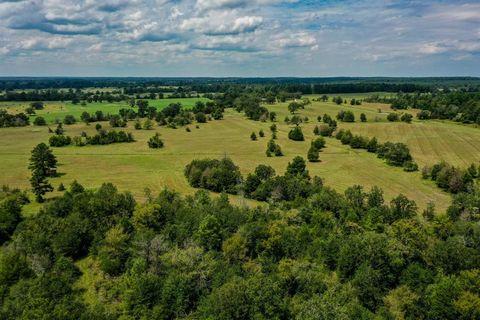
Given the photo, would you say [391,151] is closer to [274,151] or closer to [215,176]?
[274,151]

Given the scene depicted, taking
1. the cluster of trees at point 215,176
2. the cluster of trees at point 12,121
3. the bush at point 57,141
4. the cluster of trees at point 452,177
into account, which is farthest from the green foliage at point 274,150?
the cluster of trees at point 12,121

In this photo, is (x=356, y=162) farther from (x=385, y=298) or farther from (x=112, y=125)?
(x=112, y=125)

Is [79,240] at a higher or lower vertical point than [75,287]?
higher

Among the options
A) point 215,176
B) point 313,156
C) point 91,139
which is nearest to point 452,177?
point 313,156

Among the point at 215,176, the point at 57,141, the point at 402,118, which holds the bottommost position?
the point at 215,176

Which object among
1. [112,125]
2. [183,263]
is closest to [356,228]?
[183,263]

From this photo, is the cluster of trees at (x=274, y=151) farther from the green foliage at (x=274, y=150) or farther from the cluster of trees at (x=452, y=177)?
the cluster of trees at (x=452, y=177)
